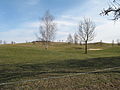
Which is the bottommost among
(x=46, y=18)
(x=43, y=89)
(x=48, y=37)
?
(x=43, y=89)

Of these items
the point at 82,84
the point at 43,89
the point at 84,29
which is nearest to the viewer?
the point at 43,89

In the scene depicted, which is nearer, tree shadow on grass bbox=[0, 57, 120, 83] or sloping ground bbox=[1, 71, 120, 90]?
sloping ground bbox=[1, 71, 120, 90]

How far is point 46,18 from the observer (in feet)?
174

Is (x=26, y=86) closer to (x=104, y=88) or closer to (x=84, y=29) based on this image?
(x=104, y=88)

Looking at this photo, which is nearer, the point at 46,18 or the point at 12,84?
the point at 12,84

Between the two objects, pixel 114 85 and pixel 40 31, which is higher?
pixel 40 31

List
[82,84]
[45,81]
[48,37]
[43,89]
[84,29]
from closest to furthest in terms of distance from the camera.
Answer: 1. [43,89]
2. [82,84]
3. [45,81]
4. [84,29]
5. [48,37]

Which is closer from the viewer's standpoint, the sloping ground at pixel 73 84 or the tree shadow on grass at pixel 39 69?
the sloping ground at pixel 73 84

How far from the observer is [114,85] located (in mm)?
8008

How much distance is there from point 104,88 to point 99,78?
54.7 inches

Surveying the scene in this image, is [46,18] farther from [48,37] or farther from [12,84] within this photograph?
[12,84]

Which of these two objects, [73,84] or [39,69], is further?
[39,69]

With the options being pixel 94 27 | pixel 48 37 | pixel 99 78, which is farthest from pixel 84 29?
pixel 99 78

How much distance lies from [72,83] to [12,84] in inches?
101
